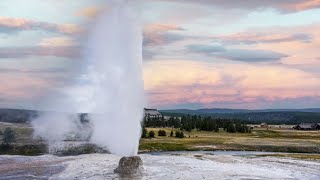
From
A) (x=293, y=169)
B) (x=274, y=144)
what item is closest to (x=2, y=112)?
(x=274, y=144)

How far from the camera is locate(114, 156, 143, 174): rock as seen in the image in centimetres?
4416

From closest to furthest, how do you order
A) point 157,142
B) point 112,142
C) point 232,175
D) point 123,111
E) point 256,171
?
1. point 232,175
2. point 256,171
3. point 123,111
4. point 112,142
5. point 157,142

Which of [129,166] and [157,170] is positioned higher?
[129,166]

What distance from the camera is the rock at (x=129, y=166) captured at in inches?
1738

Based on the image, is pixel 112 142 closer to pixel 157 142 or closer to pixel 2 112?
pixel 157 142

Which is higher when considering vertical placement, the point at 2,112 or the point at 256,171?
the point at 2,112

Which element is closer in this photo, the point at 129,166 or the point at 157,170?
the point at 129,166

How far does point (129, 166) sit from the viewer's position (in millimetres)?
44688

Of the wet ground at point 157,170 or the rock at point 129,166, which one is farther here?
the rock at point 129,166

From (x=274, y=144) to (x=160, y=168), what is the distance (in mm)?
53681

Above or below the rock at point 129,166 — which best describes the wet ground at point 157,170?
below

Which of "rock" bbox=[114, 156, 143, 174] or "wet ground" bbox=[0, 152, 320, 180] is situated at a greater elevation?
"rock" bbox=[114, 156, 143, 174]

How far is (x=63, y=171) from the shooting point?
154 ft

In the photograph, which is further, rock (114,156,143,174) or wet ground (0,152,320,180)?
rock (114,156,143,174)
